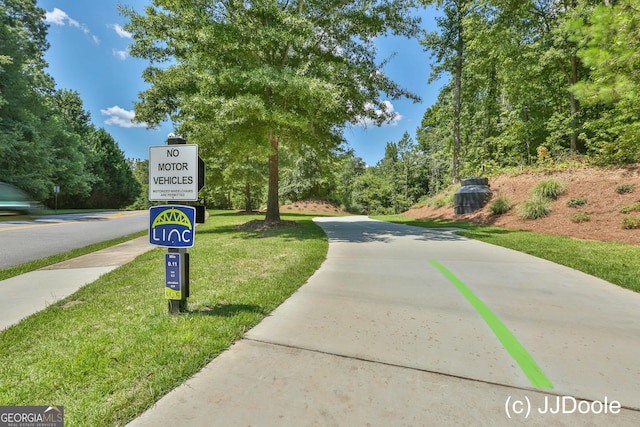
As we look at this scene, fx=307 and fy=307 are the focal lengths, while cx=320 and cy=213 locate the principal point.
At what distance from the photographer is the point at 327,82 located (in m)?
8.72

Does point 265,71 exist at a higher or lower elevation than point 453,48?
lower

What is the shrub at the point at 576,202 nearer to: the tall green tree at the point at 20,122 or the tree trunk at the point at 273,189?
the tree trunk at the point at 273,189

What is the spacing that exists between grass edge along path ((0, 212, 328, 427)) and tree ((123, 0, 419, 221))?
5.21 metres

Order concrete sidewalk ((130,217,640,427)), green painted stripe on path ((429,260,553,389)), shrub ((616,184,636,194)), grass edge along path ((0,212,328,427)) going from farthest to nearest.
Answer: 1. shrub ((616,184,636,194))
2. green painted stripe on path ((429,260,553,389))
3. grass edge along path ((0,212,328,427))
4. concrete sidewalk ((130,217,640,427))

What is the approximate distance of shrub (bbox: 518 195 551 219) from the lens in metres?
10.4

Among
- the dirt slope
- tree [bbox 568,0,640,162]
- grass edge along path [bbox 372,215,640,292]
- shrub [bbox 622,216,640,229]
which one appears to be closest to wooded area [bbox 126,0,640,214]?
tree [bbox 568,0,640,162]

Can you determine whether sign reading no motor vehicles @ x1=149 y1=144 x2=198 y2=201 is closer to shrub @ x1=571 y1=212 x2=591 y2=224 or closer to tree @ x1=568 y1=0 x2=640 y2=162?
tree @ x1=568 y1=0 x2=640 y2=162

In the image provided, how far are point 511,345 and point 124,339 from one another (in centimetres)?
330

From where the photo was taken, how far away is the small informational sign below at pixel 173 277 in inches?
122

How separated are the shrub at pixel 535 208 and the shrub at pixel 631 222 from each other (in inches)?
97.9

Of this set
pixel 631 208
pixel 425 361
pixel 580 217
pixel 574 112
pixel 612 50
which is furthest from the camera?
pixel 574 112

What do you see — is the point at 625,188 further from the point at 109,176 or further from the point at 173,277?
the point at 109,176

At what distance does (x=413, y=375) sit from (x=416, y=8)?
12.1 meters

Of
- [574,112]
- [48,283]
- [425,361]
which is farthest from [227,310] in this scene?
Answer: [574,112]
